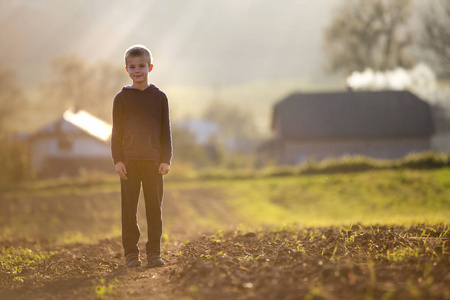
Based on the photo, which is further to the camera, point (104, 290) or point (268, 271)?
point (104, 290)

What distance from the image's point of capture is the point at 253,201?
1844 centimetres

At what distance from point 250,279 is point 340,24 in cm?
3584

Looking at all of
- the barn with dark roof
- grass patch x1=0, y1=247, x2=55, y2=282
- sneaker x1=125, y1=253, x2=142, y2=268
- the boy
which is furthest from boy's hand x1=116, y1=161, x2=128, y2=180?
the barn with dark roof

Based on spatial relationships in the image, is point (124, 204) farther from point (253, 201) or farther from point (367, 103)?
point (367, 103)

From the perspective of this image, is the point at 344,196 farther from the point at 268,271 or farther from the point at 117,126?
the point at 268,271

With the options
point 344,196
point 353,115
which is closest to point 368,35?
point 353,115

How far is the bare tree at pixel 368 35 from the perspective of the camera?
115 feet

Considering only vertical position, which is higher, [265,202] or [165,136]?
[165,136]

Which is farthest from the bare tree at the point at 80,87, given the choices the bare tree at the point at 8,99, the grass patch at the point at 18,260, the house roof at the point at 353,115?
the grass patch at the point at 18,260

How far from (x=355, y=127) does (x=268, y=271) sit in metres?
31.9

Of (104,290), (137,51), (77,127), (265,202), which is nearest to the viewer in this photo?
(104,290)

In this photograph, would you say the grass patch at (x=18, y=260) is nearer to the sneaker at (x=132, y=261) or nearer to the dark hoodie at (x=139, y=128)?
the sneaker at (x=132, y=261)

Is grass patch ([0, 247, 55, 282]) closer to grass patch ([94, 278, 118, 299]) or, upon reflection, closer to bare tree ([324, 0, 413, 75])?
grass patch ([94, 278, 118, 299])

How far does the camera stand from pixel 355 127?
34.2m
